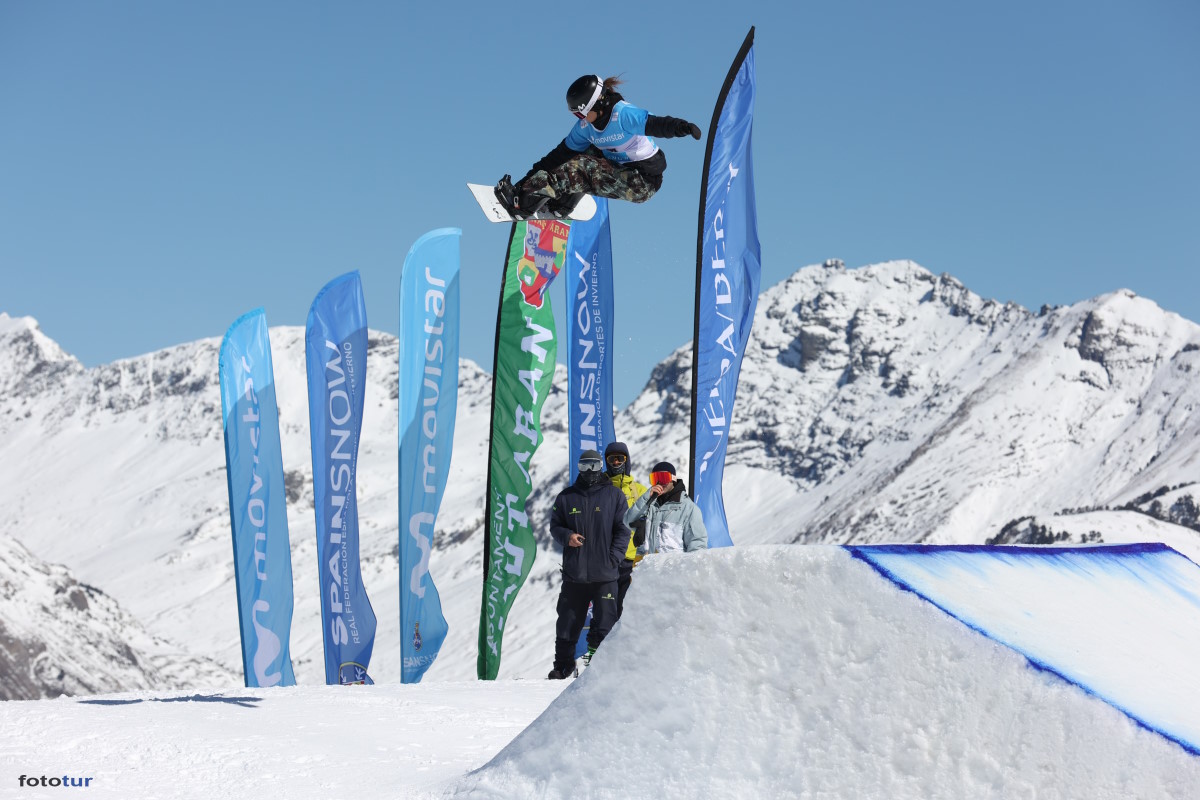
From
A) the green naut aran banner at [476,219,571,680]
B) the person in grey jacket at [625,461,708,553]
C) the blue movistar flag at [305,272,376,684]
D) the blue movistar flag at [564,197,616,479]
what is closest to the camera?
the person in grey jacket at [625,461,708,553]

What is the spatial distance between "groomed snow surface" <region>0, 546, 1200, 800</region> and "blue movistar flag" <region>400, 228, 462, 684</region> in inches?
280

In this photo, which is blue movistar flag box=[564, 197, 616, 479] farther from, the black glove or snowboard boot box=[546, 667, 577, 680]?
the black glove

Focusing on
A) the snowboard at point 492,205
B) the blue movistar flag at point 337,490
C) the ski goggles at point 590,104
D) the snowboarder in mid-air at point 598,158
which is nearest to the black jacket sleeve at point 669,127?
the snowboarder in mid-air at point 598,158

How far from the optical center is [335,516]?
1281cm

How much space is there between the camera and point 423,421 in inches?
491

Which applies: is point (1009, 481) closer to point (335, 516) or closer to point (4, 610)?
point (4, 610)

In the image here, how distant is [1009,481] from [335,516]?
82932mm

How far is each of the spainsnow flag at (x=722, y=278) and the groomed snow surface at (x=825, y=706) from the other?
16.3ft

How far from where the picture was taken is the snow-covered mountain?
289 feet

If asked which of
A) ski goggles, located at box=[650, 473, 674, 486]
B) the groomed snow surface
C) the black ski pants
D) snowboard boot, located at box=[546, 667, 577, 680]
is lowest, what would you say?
the groomed snow surface

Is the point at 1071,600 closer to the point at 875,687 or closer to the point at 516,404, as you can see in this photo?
the point at 875,687

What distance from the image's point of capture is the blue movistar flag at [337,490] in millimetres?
12773

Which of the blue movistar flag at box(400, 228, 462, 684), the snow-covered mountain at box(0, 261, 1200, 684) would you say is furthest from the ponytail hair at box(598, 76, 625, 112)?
the snow-covered mountain at box(0, 261, 1200, 684)

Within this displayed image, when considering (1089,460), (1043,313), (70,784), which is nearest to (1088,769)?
(70,784)
